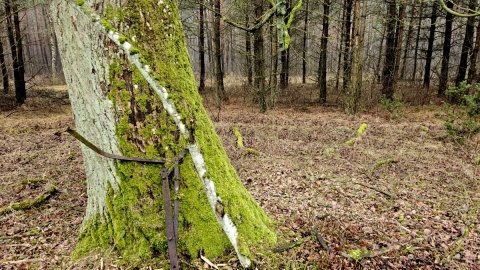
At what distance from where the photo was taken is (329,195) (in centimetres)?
423

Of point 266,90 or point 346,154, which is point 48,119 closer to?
point 266,90

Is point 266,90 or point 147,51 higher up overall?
point 147,51

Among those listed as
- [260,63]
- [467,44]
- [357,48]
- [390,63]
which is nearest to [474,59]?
[467,44]

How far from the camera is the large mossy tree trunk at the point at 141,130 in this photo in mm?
2178

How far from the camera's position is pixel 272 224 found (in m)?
2.94

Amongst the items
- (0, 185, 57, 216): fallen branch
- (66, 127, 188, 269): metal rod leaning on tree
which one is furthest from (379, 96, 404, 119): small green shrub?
(0, 185, 57, 216): fallen branch

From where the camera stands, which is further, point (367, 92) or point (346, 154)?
point (367, 92)

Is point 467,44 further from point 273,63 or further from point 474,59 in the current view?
point 273,63

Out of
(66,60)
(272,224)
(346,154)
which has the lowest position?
(346,154)

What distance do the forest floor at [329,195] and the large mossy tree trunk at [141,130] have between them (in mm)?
303

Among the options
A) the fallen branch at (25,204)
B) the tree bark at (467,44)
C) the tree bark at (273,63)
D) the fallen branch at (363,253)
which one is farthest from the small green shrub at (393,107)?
the fallen branch at (25,204)

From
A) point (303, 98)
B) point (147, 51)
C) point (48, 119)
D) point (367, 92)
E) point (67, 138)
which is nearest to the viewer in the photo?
point (147, 51)

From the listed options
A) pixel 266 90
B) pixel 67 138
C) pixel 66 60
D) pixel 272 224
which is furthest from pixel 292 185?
pixel 266 90

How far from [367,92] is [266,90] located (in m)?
5.71
